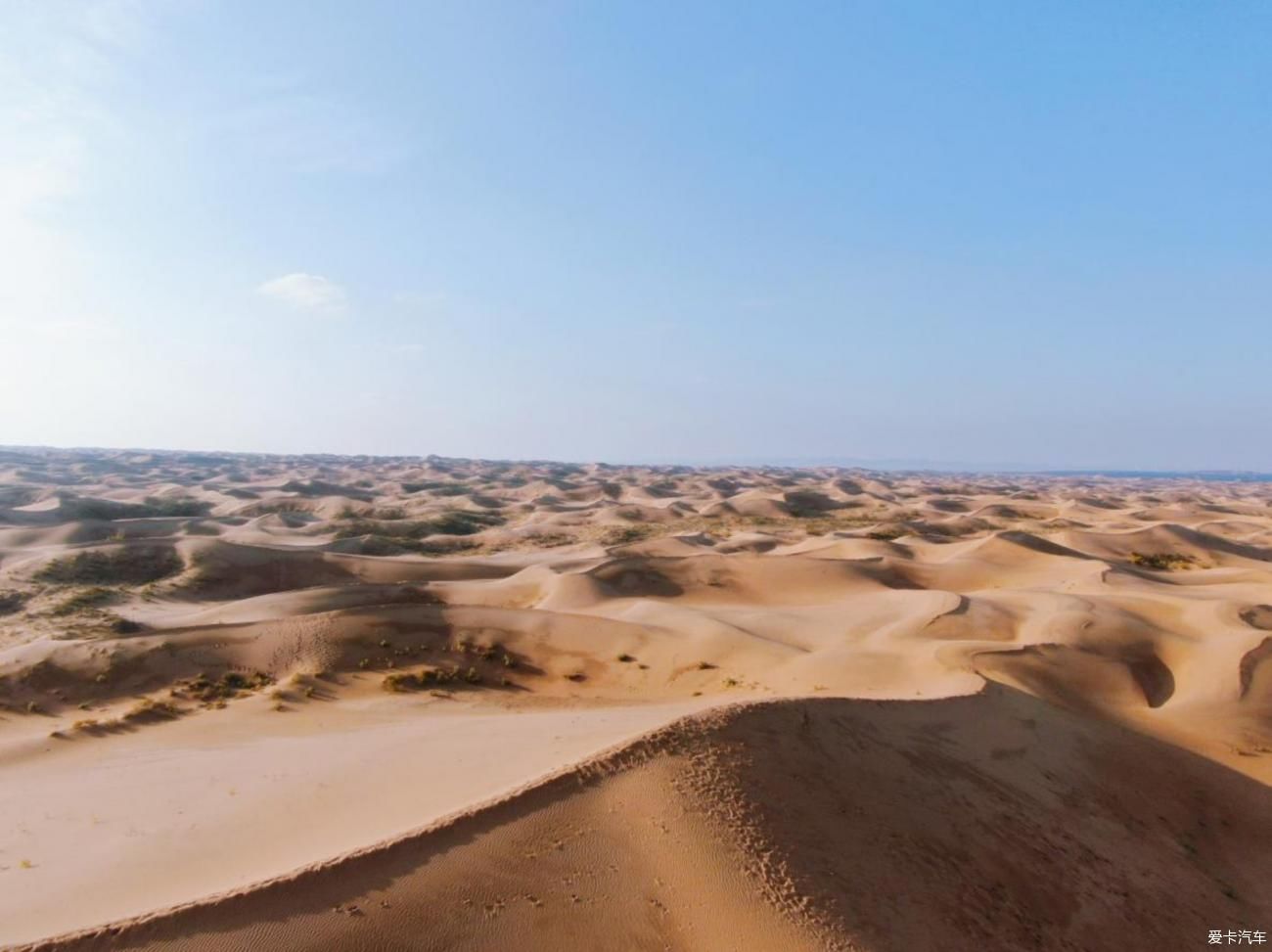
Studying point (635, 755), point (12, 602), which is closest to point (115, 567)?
point (12, 602)

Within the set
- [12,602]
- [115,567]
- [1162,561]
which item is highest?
[1162,561]

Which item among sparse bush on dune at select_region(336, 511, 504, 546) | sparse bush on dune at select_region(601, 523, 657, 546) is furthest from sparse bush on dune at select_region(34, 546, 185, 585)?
sparse bush on dune at select_region(601, 523, 657, 546)

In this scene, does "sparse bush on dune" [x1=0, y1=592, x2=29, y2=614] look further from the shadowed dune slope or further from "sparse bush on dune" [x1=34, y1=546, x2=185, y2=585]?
the shadowed dune slope

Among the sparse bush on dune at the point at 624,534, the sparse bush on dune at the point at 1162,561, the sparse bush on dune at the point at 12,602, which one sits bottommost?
the sparse bush on dune at the point at 12,602

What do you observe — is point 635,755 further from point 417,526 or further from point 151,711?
point 417,526

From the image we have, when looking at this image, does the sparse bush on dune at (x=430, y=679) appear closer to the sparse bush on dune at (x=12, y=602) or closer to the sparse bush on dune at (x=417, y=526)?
the sparse bush on dune at (x=12, y=602)

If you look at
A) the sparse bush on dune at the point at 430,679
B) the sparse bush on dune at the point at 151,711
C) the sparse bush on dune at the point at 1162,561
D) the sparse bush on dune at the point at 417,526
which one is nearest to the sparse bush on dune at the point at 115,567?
the sparse bush on dune at the point at 417,526

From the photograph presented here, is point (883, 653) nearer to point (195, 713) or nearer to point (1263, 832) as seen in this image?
point (1263, 832)

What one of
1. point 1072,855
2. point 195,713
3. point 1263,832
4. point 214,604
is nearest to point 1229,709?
point 1263,832

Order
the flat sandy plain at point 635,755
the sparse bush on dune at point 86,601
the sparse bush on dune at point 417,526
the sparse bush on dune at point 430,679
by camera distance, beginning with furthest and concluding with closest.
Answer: the sparse bush on dune at point 417,526 → the sparse bush on dune at point 86,601 → the sparse bush on dune at point 430,679 → the flat sandy plain at point 635,755
